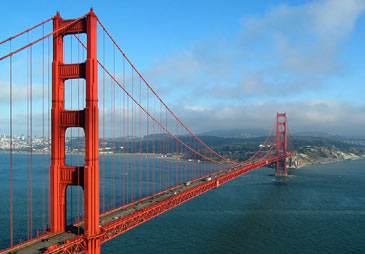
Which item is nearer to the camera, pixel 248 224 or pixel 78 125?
pixel 78 125

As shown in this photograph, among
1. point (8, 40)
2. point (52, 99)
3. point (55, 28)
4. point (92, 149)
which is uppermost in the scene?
point (55, 28)

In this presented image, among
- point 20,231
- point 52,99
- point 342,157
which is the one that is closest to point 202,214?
point 20,231

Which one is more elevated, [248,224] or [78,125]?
[78,125]

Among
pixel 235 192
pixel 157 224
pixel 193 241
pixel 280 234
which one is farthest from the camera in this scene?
pixel 235 192

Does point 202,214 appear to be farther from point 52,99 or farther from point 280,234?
point 52,99
